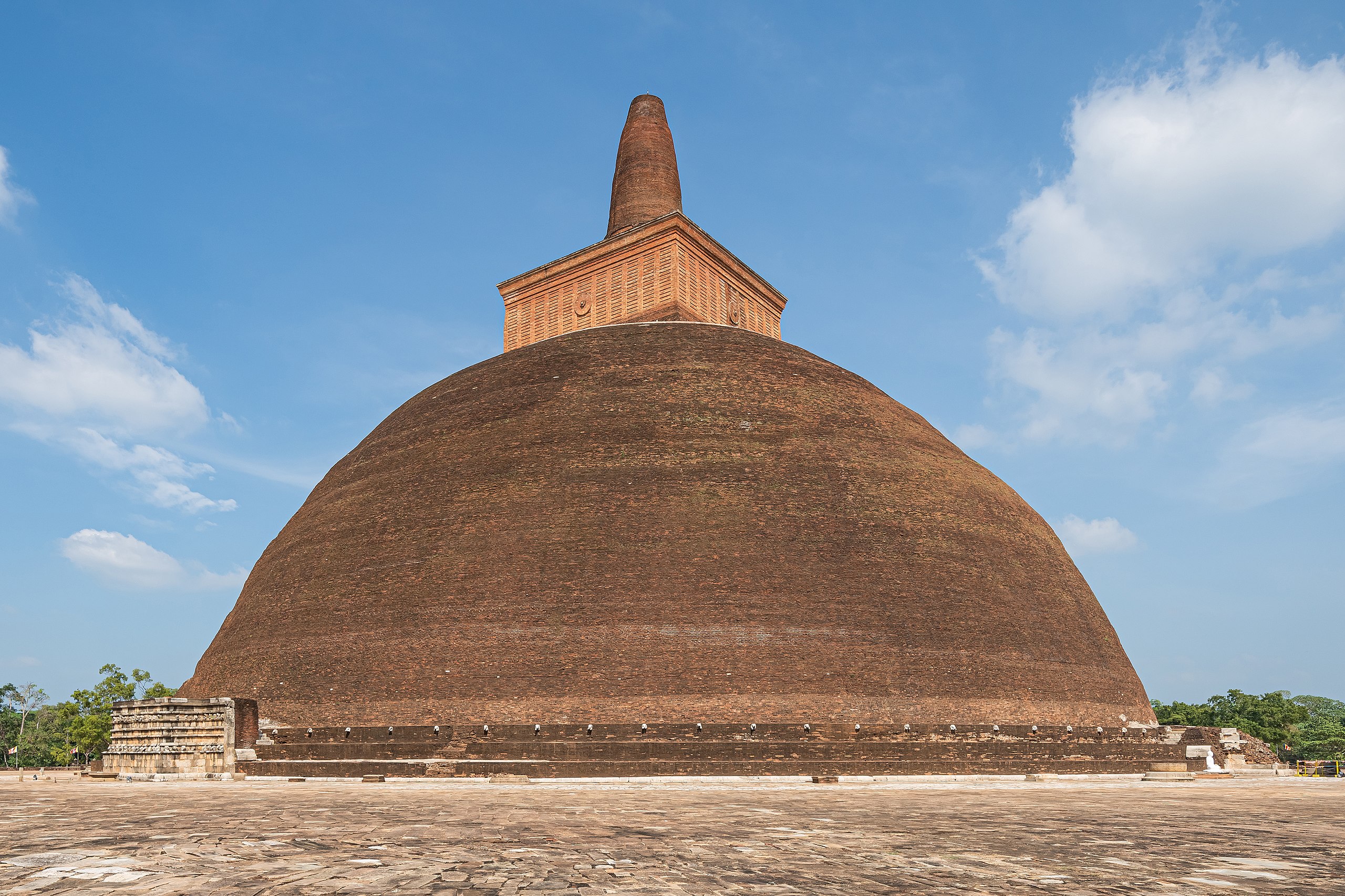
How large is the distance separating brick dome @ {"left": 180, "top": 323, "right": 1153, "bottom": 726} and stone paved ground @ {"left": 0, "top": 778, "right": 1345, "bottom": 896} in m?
4.18

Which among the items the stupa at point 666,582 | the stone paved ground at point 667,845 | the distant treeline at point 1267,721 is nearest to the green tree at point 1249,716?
the distant treeline at point 1267,721

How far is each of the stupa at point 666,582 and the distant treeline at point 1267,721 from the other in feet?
101

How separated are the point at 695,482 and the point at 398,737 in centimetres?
723

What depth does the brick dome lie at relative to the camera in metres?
16.0

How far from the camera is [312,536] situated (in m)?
20.6

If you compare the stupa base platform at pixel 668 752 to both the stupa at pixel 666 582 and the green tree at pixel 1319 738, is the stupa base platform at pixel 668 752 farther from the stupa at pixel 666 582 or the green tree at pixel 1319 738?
the green tree at pixel 1319 738

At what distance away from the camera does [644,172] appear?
3014 centimetres

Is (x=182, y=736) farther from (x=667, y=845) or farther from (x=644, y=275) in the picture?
(x=644, y=275)

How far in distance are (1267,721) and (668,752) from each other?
4459 cm

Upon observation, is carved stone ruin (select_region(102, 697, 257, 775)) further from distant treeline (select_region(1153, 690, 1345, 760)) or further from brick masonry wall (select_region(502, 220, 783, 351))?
distant treeline (select_region(1153, 690, 1345, 760))

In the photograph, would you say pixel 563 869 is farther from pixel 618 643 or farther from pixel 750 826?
pixel 618 643

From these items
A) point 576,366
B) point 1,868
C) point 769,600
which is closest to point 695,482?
point 769,600

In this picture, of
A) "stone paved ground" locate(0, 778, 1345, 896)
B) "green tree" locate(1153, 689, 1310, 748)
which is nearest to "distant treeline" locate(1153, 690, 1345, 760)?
"green tree" locate(1153, 689, 1310, 748)

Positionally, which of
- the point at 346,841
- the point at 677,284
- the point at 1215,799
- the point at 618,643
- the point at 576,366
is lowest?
the point at 1215,799
